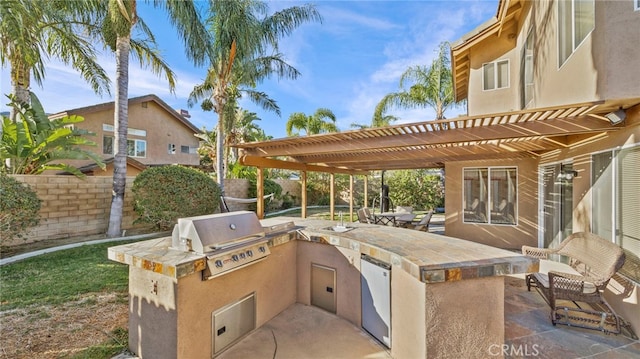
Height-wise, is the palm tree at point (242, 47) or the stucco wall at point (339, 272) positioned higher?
the palm tree at point (242, 47)

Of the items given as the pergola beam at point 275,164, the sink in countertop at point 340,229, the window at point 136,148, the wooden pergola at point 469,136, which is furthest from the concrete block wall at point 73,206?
the window at point 136,148

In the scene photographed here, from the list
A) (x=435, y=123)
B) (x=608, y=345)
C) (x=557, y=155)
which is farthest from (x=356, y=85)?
(x=608, y=345)

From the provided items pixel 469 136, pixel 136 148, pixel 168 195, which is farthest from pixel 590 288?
pixel 136 148

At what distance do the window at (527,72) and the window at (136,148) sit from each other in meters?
20.7

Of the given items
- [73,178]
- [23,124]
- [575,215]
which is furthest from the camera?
[73,178]

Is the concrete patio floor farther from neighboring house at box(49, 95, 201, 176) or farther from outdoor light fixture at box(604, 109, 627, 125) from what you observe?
neighboring house at box(49, 95, 201, 176)

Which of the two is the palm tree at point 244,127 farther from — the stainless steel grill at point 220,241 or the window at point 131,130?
the stainless steel grill at point 220,241

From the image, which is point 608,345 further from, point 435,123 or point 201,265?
point 201,265

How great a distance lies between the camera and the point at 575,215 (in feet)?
17.0

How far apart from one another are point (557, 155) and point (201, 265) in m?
7.76

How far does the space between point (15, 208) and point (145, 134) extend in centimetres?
1286

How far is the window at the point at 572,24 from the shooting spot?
4039 mm

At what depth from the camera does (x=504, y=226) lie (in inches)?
309

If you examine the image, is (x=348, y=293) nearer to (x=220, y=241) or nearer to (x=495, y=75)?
(x=220, y=241)
